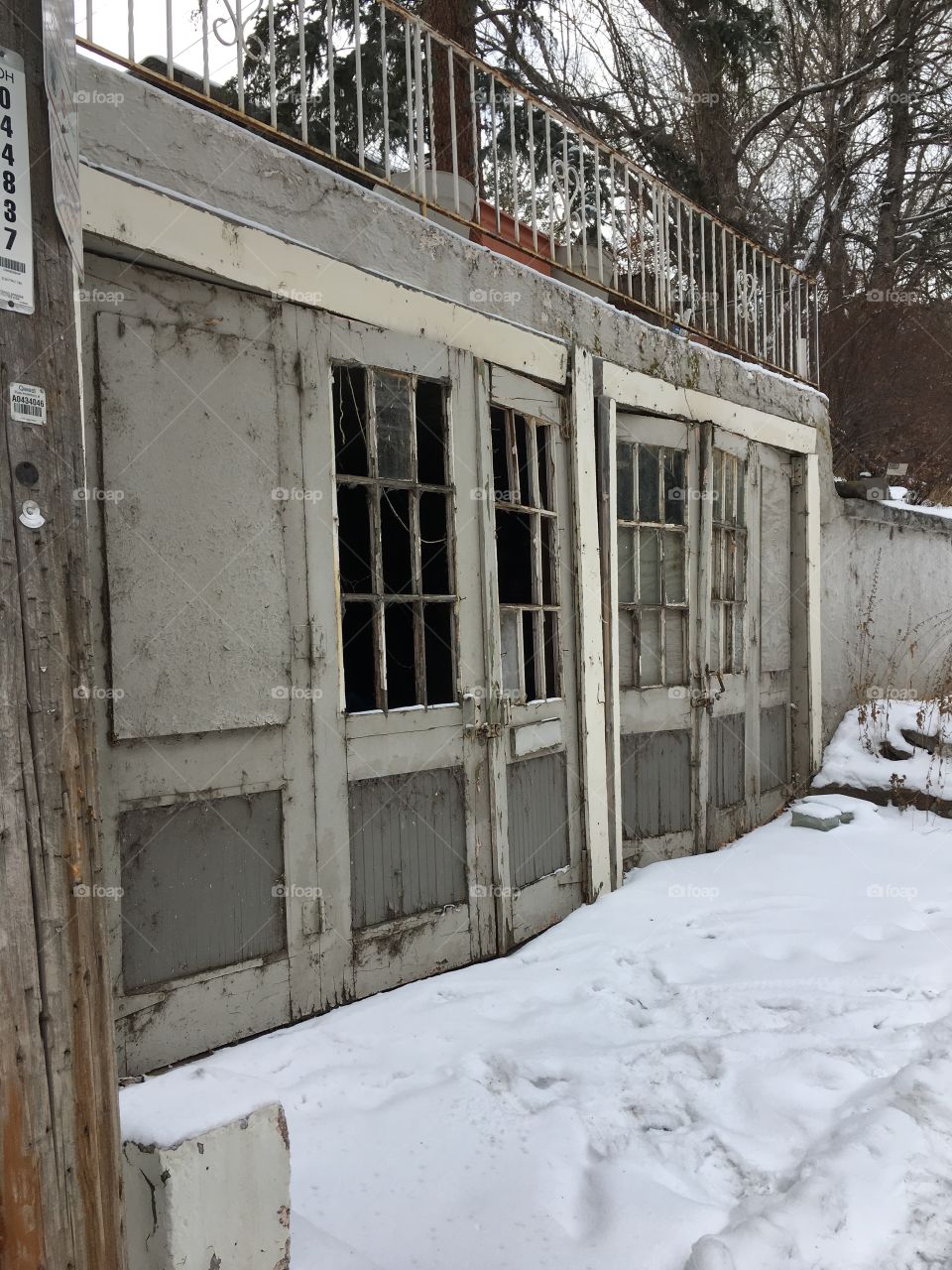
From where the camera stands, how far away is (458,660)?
13.6ft

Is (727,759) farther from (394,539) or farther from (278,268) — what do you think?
(278,268)

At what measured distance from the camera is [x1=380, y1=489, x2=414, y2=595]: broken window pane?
3908 mm

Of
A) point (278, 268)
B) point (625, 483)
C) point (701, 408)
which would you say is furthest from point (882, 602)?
point (278, 268)

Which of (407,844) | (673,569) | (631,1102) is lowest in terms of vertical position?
(631,1102)

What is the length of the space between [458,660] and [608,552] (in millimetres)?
1413

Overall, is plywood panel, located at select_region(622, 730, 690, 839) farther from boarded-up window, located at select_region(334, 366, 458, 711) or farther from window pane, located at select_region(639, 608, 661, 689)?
boarded-up window, located at select_region(334, 366, 458, 711)

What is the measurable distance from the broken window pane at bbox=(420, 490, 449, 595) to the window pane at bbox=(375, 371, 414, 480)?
186 mm

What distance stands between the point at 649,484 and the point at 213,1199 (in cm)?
464

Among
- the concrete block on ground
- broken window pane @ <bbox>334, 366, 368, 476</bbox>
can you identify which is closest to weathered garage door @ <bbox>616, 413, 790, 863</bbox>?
broken window pane @ <bbox>334, 366, 368, 476</bbox>

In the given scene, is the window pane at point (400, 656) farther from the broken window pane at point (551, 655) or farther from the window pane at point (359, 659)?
the broken window pane at point (551, 655)

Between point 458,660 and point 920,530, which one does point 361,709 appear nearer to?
point 458,660

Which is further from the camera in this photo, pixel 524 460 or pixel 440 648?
pixel 524 460

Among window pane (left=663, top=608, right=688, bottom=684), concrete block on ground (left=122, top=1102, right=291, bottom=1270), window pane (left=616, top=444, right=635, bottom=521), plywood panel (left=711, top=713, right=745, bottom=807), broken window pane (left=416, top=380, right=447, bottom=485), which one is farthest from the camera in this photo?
plywood panel (left=711, top=713, right=745, bottom=807)

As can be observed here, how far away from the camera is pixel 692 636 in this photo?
5.95 meters
